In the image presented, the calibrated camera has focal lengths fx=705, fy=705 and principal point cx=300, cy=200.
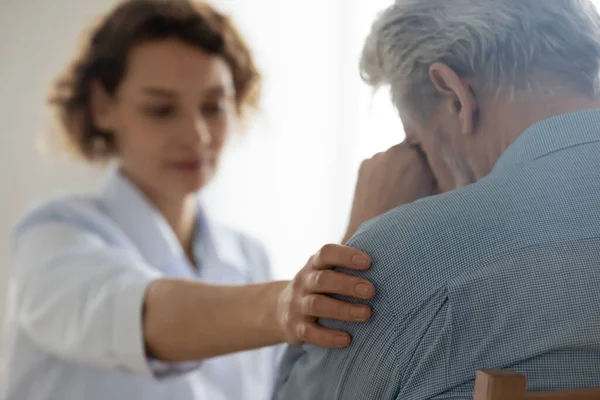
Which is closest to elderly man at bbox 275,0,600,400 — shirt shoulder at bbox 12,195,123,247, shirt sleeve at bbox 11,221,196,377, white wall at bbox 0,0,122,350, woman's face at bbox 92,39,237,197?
shirt sleeve at bbox 11,221,196,377

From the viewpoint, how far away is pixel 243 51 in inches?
61.3

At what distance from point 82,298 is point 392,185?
475 mm

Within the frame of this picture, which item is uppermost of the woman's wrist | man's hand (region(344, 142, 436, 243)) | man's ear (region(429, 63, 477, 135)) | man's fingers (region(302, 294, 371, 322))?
man's ear (region(429, 63, 477, 135))

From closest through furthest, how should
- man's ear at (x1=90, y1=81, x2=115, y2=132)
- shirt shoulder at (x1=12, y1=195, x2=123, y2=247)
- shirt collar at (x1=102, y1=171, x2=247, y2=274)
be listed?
shirt shoulder at (x1=12, y1=195, x2=123, y2=247), shirt collar at (x1=102, y1=171, x2=247, y2=274), man's ear at (x1=90, y1=81, x2=115, y2=132)

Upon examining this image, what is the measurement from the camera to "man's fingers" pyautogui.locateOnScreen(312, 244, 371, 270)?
62 centimetres

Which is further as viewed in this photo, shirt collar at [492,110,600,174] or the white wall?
the white wall

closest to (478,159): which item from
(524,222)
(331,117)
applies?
(524,222)

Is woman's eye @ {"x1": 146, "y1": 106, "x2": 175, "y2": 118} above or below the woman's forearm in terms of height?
above

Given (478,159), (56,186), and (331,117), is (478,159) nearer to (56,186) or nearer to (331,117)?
(331,117)

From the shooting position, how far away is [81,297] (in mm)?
1009

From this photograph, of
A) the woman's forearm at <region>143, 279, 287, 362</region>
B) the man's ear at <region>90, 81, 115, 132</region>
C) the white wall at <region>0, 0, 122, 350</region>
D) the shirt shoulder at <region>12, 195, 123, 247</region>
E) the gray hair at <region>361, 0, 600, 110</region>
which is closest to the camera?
the gray hair at <region>361, 0, 600, 110</region>

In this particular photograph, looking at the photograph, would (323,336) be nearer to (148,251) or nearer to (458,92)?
(458,92)

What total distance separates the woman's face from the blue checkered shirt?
32.7 inches

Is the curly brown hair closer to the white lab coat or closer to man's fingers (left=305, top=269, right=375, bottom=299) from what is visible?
the white lab coat
